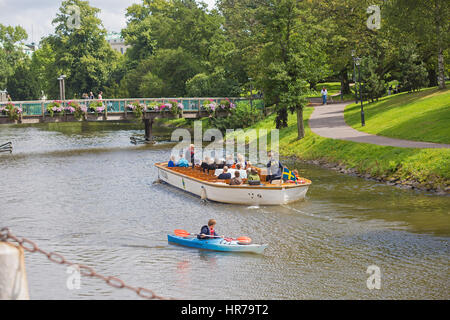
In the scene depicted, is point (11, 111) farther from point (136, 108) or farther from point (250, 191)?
point (250, 191)

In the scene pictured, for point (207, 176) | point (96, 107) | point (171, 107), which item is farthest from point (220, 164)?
point (171, 107)

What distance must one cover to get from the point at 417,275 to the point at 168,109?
40.2 m

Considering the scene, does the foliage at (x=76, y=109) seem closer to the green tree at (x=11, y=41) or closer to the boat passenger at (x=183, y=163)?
the boat passenger at (x=183, y=163)

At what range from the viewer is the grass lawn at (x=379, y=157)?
26984mm

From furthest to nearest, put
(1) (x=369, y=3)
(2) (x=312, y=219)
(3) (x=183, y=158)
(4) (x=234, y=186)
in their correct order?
(1) (x=369, y=3) < (3) (x=183, y=158) < (4) (x=234, y=186) < (2) (x=312, y=219)

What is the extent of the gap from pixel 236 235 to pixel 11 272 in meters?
14.2

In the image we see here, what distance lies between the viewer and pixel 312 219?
22172 millimetres

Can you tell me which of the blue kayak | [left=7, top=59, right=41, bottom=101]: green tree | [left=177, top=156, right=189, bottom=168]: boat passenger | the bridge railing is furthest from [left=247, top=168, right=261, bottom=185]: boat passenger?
[left=7, top=59, right=41, bottom=101]: green tree

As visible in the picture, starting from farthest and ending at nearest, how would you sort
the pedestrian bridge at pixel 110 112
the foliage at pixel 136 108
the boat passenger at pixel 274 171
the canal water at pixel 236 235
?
the foliage at pixel 136 108 → the pedestrian bridge at pixel 110 112 → the boat passenger at pixel 274 171 → the canal water at pixel 236 235

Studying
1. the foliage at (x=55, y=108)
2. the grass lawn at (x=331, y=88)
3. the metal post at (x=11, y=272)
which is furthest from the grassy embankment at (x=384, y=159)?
the grass lawn at (x=331, y=88)

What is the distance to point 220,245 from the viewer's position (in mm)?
18078

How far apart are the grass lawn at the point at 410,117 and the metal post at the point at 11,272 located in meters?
28.0

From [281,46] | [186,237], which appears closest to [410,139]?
[281,46]
